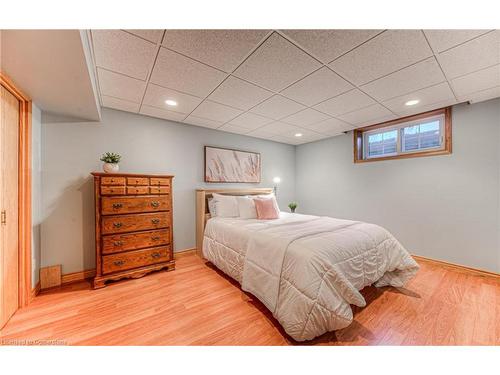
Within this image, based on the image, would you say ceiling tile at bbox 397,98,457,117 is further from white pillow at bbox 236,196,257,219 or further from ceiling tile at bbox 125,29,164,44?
ceiling tile at bbox 125,29,164,44

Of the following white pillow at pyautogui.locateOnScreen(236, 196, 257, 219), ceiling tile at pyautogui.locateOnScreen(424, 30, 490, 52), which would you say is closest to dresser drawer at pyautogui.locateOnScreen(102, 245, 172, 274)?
white pillow at pyautogui.locateOnScreen(236, 196, 257, 219)

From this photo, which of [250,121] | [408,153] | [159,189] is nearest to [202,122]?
[250,121]

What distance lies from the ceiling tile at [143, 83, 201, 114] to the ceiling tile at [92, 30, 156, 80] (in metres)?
0.31

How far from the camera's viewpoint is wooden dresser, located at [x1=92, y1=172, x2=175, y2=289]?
2.07m

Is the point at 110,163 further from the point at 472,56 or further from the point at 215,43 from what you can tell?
the point at 472,56

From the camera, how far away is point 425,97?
225 cm

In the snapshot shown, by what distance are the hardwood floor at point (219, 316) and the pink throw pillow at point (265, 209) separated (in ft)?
3.50

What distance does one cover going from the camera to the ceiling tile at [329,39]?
4.17 ft

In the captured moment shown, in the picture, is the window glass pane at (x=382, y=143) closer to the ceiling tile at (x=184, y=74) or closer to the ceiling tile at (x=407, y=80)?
the ceiling tile at (x=407, y=80)

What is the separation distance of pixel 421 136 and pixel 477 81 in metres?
1.15

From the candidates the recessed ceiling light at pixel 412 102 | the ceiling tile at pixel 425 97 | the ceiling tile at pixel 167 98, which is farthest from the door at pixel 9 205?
the recessed ceiling light at pixel 412 102
